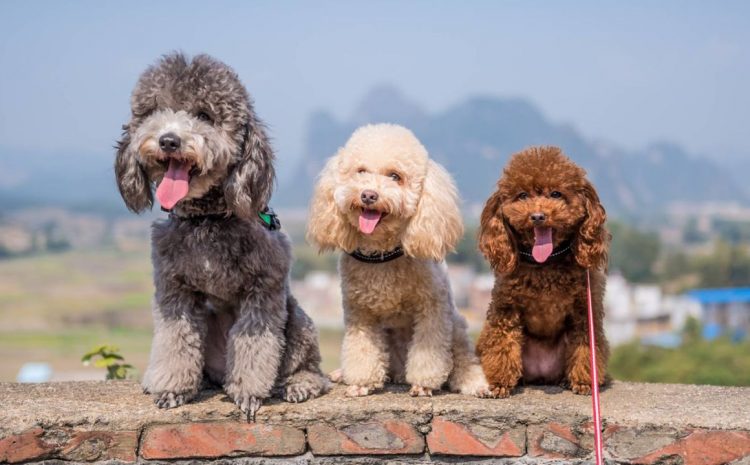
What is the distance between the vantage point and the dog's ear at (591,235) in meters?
3.04

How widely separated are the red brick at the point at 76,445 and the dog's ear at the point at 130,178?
0.94 m

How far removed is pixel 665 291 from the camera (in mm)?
107562

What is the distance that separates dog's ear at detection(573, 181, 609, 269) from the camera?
3045 mm

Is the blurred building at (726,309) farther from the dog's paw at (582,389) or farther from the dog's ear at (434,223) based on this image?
the dog's ear at (434,223)

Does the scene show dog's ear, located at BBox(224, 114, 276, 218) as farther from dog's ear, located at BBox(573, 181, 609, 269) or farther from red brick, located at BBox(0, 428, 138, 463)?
dog's ear, located at BBox(573, 181, 609, 269)

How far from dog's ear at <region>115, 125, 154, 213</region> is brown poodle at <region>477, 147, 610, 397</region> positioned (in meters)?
1.39

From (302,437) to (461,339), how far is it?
0.84m

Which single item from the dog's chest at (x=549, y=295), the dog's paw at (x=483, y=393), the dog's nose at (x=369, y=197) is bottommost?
the dog's paw at (x=483, y=393)

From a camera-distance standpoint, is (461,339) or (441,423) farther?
(461,339)

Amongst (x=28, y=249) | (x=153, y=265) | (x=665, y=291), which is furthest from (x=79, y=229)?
(x=153, y=265)

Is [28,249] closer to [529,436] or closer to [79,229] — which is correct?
[79,229]

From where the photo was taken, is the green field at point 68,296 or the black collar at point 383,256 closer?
the black collar at point 383,256

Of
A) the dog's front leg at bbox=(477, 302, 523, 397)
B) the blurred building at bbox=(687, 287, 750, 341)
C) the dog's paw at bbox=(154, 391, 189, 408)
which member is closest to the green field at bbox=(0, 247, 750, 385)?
the blurred building at bbox=(687, 287, 750, 341)

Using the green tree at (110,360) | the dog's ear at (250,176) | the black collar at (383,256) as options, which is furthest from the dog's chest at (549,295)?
the green tree at (110,360)
